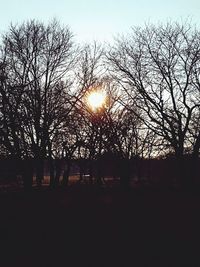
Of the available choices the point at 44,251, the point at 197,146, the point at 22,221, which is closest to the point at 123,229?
the point at 44,251

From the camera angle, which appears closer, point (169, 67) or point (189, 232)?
point (189, 232)

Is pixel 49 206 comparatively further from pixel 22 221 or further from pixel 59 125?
pixel 59 125

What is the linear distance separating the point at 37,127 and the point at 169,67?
9.84 meters

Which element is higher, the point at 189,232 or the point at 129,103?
the point at 129,103

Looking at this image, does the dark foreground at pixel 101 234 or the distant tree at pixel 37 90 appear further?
the distant tree at pixel 37 90

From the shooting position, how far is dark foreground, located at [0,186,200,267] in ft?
27.3

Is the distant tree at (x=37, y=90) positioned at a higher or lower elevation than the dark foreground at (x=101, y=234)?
higher

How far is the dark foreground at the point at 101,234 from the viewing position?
8.32 m

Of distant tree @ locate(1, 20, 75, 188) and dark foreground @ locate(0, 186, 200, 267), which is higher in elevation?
distant tree @ locate(1, 20, 75, 188)

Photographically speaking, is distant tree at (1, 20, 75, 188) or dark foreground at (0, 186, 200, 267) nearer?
dark foreground at (0, 186, 200, 267)

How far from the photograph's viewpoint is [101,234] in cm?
1078

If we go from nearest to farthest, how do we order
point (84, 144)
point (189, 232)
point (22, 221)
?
1. point (189, 232)
2. point (22, 221)
3. point (84, 144)

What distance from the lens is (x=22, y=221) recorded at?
43.4 feet

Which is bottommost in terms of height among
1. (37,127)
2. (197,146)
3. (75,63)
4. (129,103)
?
(197,146)
